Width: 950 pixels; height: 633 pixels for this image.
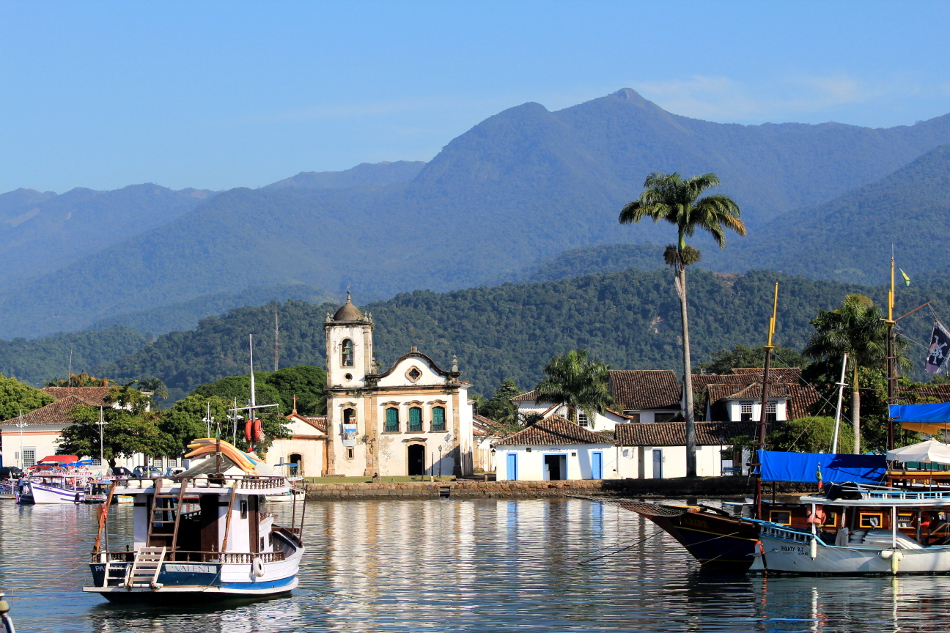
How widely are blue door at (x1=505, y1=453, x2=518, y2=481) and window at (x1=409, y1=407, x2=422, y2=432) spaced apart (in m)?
9.02

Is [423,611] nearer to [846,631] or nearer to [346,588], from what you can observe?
[346,588]

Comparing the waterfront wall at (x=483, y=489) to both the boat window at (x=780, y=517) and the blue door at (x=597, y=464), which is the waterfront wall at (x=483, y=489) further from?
the boat window at (x=780, y=517)

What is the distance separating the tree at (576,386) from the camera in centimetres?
7288

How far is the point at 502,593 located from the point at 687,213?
3697 cm

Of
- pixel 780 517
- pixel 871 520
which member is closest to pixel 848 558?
pixel 871 520

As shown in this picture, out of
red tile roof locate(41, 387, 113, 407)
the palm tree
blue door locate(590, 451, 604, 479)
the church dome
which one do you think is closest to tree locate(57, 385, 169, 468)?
the church dome

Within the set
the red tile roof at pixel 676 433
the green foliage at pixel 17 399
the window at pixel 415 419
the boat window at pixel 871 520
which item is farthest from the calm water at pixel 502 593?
the green foliage at pixel 17 399

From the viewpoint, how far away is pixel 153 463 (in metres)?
89.7

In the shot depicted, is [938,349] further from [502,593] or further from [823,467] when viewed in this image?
[502,593]

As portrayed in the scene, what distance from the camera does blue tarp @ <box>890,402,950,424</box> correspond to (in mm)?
36625

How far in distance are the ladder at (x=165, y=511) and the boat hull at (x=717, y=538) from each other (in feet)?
45.3

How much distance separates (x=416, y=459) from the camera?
75312mm

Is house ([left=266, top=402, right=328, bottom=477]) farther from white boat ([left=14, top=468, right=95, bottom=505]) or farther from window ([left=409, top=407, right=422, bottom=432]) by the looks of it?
white boat ([left=14, top=468, right=95, bottom=505])

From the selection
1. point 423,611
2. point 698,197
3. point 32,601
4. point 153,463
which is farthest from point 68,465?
point 423,611
